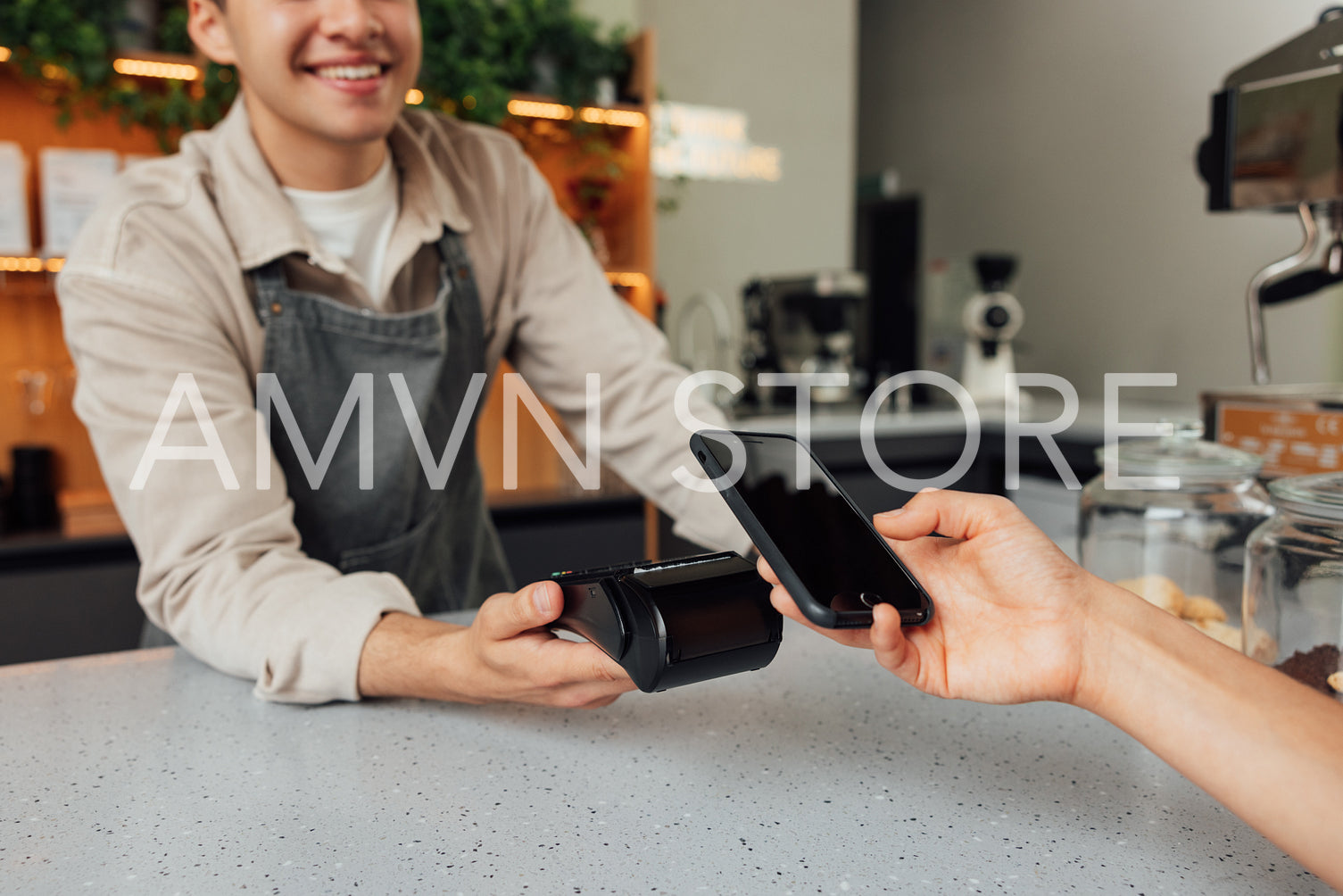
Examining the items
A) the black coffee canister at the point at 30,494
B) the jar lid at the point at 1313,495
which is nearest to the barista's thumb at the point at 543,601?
the jar lid at the point at 1313,495

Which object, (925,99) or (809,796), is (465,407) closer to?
(809,796)

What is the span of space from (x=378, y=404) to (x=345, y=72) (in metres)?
0.37

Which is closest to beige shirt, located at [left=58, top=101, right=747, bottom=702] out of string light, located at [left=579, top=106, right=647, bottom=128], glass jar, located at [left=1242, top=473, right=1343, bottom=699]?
glass jar, located at [left=1242, top=473, right=1343, bottom=699]

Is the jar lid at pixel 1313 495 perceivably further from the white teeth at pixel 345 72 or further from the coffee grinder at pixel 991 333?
the coffee grinder at pixel 991 333

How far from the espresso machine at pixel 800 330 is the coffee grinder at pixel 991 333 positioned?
399 millimetres

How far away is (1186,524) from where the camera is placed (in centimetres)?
86

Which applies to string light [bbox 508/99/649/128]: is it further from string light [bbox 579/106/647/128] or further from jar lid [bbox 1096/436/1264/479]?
jar lid [bbox 1096/436/1264/479]

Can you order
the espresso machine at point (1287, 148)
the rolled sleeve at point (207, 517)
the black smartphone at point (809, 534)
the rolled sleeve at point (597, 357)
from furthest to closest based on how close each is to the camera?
the rolled sleeve at point (597, 357)
the espresso machine at point (1287, 148)
the rolled sleeve at point (207, 517)
the black smartphone at point (809, 534)

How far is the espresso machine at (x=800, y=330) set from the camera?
10.6 feet

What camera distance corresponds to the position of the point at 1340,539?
0.62 m

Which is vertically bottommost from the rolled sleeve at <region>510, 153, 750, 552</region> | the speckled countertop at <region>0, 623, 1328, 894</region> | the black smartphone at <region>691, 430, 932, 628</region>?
the speckled countertop at <region>0, 623, 1328, 894</region>

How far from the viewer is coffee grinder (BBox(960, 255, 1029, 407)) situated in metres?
3.32

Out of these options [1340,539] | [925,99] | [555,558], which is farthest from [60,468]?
[925,99]

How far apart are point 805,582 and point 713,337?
11.6 feet
